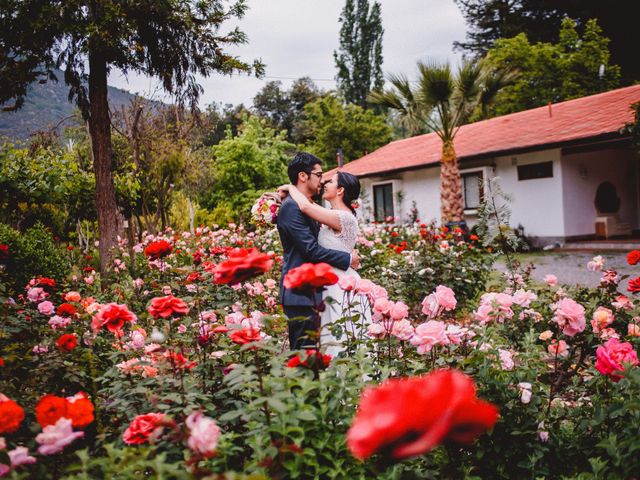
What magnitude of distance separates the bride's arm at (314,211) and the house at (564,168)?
1076 cm

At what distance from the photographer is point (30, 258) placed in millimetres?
6191

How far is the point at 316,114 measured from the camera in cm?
2925

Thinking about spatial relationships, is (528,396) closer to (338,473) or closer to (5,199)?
(338,473)

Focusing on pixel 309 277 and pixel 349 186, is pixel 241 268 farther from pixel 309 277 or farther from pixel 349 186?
pixel 349 186

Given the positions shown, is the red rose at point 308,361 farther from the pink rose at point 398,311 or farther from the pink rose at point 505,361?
the pink rose at point 505,361

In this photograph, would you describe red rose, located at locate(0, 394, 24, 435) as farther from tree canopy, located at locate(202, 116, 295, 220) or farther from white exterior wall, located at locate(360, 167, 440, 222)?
tree canopy, located at locate(202, 116, 295, 220)

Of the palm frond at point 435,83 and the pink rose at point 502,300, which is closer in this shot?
the pink rose at point 502,300

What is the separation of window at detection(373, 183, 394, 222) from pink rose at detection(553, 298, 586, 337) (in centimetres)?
1780

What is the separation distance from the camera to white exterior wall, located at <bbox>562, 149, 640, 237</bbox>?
14391mm

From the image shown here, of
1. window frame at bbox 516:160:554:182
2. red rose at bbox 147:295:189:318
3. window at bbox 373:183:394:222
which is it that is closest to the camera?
red rose at bbox 147:295:189:318

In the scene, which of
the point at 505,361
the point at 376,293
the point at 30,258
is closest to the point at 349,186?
the point at 376,293

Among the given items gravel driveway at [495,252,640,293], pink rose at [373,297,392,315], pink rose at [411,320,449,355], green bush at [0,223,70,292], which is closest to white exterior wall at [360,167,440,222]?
gravel driveway at [495,252,640,293]

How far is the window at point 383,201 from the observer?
2031 cm

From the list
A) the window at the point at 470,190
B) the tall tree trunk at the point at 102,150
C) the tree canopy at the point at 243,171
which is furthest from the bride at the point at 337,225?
the tree canopy at the point at 243,171
